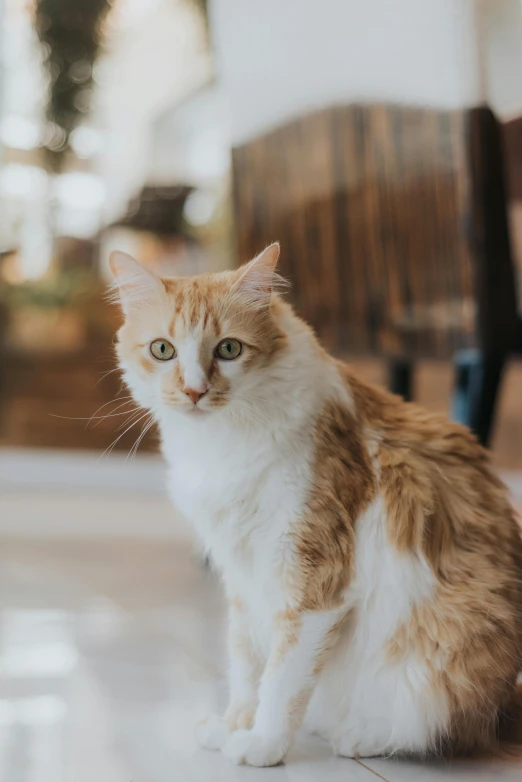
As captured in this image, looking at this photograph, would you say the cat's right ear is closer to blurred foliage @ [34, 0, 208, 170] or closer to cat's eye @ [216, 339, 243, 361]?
cat's eye @ [216, 339, 243, 361]

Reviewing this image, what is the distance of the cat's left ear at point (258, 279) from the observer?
0.96 meters

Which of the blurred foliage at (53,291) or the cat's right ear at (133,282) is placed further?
the blurred foliage at (53,291)

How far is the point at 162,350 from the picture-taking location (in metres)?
0.97

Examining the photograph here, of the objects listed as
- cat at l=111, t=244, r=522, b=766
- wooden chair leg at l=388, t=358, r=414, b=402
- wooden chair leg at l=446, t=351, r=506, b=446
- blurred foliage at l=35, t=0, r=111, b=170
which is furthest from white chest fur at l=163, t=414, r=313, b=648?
blurred foliage at l=35, t=0, r=111, b=170

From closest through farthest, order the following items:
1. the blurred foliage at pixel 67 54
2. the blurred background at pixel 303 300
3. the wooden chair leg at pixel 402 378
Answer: the blurred background at pixel 303 300
the wooden chair leg at pixel 402 378
the blurred foliage at pixel 67 54

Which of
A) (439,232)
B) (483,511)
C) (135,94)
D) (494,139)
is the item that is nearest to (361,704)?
(483,511)

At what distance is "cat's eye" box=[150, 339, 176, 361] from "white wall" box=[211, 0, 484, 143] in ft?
2.77

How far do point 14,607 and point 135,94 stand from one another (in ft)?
7.77

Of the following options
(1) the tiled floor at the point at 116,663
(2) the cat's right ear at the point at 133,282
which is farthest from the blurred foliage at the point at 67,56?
(2) the cat's right ear at the point at 133,282

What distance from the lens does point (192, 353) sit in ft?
3.03

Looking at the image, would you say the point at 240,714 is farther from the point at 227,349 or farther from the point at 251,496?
the point at 227,349

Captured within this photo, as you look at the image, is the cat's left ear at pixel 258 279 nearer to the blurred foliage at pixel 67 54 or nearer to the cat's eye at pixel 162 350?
the cat's eye at pixel 162 350

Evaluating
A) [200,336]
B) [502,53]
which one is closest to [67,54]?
[502,53]

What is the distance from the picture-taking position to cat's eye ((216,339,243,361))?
3.09 feet
